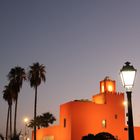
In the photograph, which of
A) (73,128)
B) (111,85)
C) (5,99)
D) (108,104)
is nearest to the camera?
(73,128)

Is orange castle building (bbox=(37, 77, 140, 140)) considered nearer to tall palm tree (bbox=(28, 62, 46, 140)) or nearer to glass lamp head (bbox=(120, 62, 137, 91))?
tall palm tree (bbox=(28, 62, 46, 140))

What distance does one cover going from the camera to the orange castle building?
169 ft

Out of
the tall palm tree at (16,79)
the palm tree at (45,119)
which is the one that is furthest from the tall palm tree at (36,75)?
the palm tree at (45,119)

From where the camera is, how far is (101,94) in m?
57.4

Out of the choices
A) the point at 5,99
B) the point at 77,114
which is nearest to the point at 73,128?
the point at 77,114

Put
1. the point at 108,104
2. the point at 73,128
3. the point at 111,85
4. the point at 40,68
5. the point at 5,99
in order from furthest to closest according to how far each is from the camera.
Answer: the point at 5,99 → the point at 40,68 → the point at 111,85 → the point at 108,104 → the point at 73,128

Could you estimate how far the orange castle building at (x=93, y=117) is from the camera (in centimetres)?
5166

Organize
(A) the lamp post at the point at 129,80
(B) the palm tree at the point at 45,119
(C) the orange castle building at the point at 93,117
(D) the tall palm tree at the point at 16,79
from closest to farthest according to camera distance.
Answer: (A) the lamp post at the point at 129,80 < (C) the orange castle building at the point at 93,117 < (D) the tall palm tree at the point at 16,79 < (B) the palm tree at the point at 45,119

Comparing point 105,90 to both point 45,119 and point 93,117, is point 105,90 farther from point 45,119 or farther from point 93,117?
A: point 45,119

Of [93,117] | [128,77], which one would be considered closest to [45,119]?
[93,117]

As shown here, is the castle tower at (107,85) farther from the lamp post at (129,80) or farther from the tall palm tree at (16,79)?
the lamp post at (129,80)

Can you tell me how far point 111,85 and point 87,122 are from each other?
381 inches

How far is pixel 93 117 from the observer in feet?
174

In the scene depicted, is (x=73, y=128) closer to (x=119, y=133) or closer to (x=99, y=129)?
(x=99, y=129)
